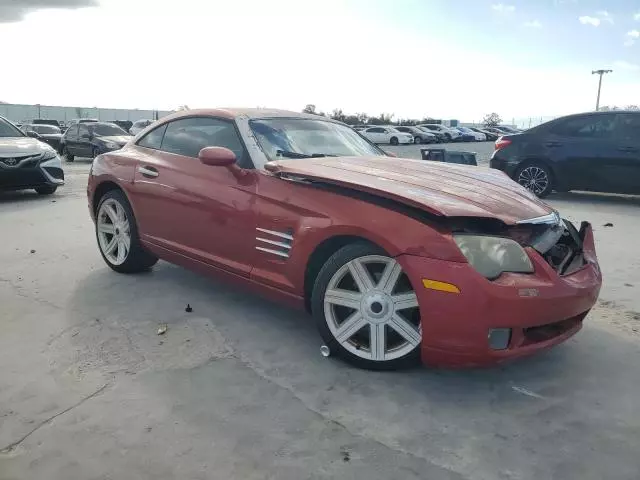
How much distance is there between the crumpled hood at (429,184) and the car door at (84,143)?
48.9ft

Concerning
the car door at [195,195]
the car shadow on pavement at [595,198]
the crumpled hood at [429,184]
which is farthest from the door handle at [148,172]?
the car shadow on pavement at [595,198]

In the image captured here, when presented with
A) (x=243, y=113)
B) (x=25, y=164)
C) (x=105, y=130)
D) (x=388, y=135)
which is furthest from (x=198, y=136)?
(x=388, y=135)

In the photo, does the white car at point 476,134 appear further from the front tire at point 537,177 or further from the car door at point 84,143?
the front tire at point 537,177

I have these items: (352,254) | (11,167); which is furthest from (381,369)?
(11,167)

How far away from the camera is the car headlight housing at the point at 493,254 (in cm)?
264

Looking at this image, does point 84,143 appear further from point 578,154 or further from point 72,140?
point 578,154

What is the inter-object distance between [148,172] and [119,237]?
2.45ft

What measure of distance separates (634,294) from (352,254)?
8.52 feet

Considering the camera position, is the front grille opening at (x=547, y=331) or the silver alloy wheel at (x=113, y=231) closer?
the front grille opening at (x=547, y=331)

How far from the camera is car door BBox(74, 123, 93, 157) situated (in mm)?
16844

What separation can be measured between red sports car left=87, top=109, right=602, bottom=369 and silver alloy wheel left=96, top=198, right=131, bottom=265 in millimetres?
478

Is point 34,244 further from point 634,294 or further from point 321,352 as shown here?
point 634,294

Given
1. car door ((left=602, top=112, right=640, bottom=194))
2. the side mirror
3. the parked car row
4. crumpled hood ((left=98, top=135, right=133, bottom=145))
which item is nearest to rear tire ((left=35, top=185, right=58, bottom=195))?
the side mirror

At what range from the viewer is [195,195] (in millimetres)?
3816
